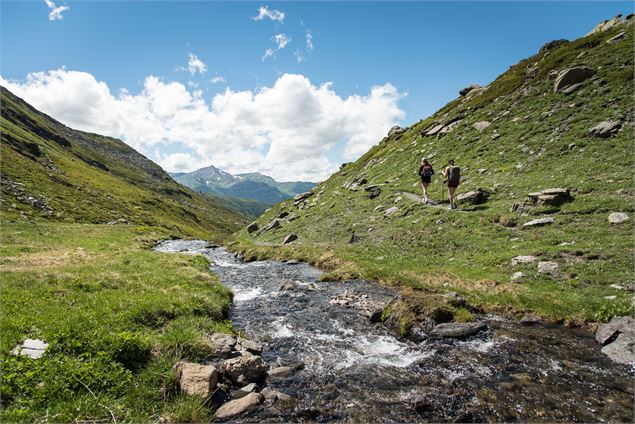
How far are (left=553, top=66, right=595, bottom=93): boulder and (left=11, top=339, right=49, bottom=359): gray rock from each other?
62.1m

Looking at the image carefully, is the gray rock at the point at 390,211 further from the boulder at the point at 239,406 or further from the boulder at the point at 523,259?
the boulder at the point at 239,406

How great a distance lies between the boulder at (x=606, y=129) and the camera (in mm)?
34438

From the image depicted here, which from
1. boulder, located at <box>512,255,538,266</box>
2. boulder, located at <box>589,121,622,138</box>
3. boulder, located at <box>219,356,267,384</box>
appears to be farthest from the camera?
boulder, located at <box>589,121,622,138</box>

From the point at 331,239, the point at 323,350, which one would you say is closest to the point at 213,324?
the point at 323,350

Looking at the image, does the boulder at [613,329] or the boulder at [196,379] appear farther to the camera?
the boulder at [613,329]

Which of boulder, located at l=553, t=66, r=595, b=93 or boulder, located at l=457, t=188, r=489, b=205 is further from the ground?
boulder, located at l=553, t=66, r=595, b=93

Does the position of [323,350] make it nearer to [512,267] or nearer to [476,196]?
[512,267]

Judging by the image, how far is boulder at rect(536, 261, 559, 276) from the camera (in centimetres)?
1962

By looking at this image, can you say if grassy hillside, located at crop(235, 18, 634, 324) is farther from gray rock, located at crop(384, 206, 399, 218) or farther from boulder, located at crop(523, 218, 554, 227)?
gray rock, located at crop(384, 206, 399, 218)

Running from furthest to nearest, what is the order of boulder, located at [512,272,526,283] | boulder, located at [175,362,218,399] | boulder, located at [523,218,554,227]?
boulder, located at [523,218,554,227] → boulder, located at [512,272,526,283] → boulder, located at [175,362,218,399]

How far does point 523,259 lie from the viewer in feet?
71.5

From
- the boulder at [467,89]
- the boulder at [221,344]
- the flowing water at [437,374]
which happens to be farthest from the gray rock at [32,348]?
the boulder at [467,89]

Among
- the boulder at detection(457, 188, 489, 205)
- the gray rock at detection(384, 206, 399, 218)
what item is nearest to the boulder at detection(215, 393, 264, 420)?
the boulder at detection(457, 188, 489, 205)

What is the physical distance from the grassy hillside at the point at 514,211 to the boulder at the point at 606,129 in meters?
0.58
